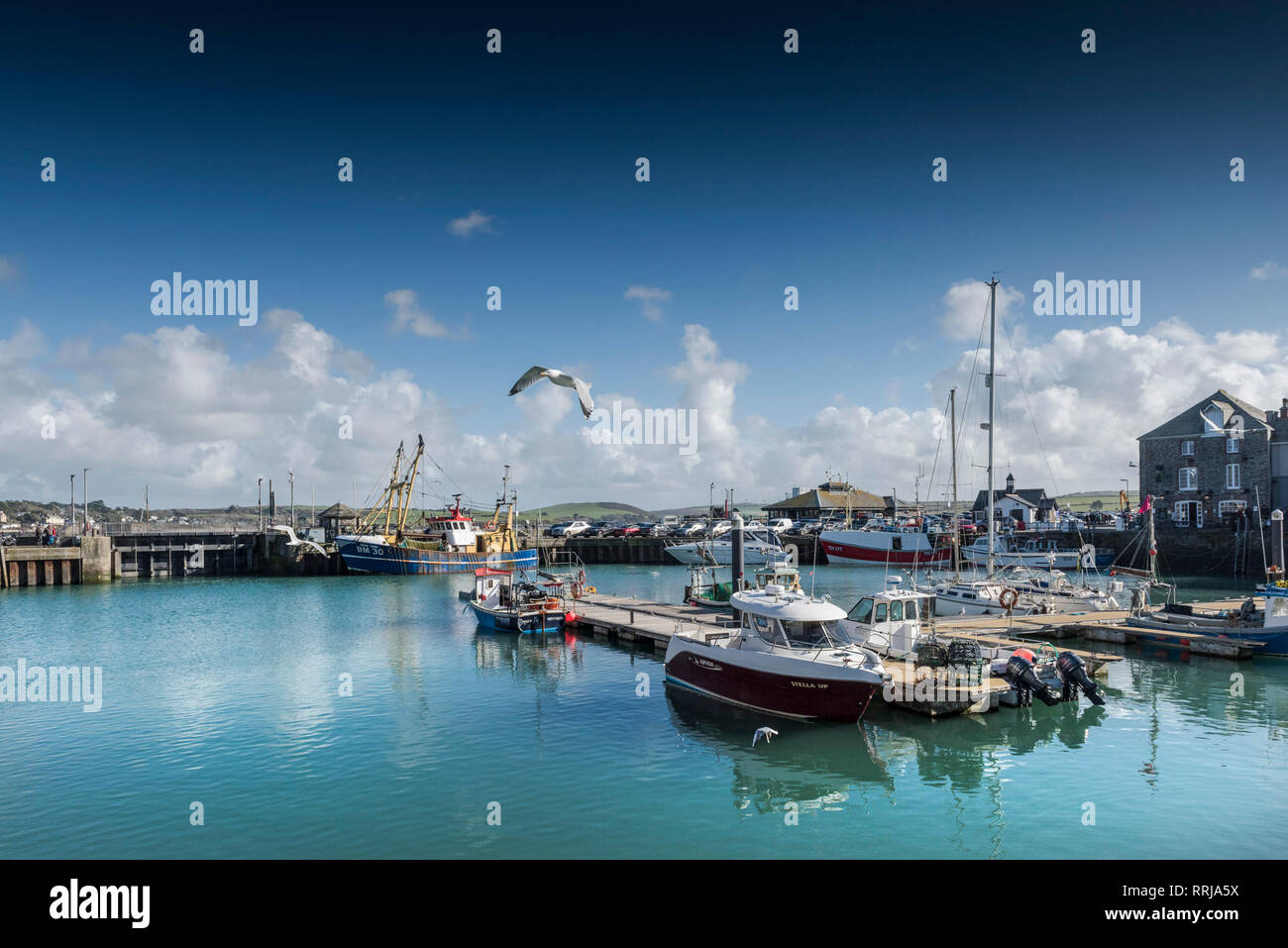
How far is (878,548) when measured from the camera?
3541 inches

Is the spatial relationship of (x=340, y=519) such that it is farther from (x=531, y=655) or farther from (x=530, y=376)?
(x=530, y=376)

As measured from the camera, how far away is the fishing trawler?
80.8m

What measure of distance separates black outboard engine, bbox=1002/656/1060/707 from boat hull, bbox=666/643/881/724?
5.07 m

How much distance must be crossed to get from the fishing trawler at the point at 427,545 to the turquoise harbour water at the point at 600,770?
48.0 meters

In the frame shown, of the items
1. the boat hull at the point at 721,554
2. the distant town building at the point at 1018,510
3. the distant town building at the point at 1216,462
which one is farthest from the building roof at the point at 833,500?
the distant town building at the point at 1216,462

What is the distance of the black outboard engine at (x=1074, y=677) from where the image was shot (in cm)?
2375

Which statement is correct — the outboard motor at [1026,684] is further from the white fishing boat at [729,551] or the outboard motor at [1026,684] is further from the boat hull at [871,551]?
the boat hull at [871,551]

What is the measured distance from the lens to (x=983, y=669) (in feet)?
77.5

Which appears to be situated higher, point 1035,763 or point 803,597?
point 803,597
